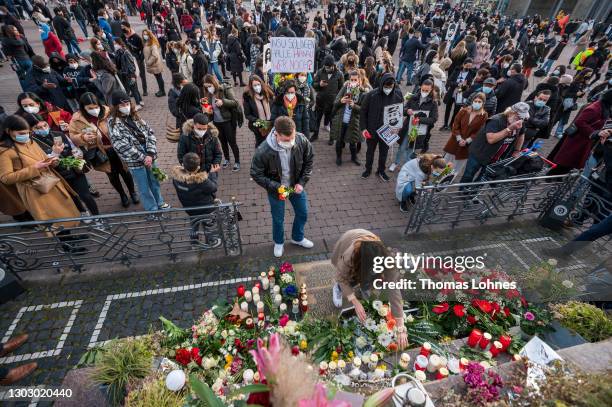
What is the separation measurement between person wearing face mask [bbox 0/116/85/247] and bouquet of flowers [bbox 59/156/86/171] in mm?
100

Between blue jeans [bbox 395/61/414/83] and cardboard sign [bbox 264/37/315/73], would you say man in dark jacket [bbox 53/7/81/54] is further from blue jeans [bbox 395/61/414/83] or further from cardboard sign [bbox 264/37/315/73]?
blue jeans [bbox 395/61/414/83]

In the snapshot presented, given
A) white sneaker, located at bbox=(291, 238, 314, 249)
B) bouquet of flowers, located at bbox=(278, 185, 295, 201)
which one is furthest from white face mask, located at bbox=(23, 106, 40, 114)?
white sneaker, located at bbox=(291, 238, 314, 249)

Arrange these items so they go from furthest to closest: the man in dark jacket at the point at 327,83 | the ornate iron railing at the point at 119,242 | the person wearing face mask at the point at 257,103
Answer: the man in dark jacket at the point at 327,83, the person wearing face mask at the point at 257,103, the ornate iron railing at the point at 119,242

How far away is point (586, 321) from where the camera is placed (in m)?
3.28

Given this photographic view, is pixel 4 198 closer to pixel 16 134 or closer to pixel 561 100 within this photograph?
pixel 16 134

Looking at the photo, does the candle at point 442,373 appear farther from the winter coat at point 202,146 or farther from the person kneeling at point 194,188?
the winter coat at point 202,146

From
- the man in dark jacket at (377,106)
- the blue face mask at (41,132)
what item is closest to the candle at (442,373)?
the man in dark jacket at (377,106)

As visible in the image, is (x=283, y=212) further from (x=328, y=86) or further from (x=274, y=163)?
(x=328, y=86)

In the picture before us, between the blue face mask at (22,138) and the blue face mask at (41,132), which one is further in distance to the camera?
the blue face mask at (41,132)

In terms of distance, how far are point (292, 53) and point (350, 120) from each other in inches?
83.3

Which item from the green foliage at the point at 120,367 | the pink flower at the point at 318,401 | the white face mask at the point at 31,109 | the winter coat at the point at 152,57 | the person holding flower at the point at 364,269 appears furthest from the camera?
the winter coat at the point at 152,57

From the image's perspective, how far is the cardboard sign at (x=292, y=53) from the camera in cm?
704

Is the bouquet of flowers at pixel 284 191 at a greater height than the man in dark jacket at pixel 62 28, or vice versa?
the man in dark jacket at pixel 62 28

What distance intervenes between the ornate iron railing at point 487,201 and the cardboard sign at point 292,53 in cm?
435
